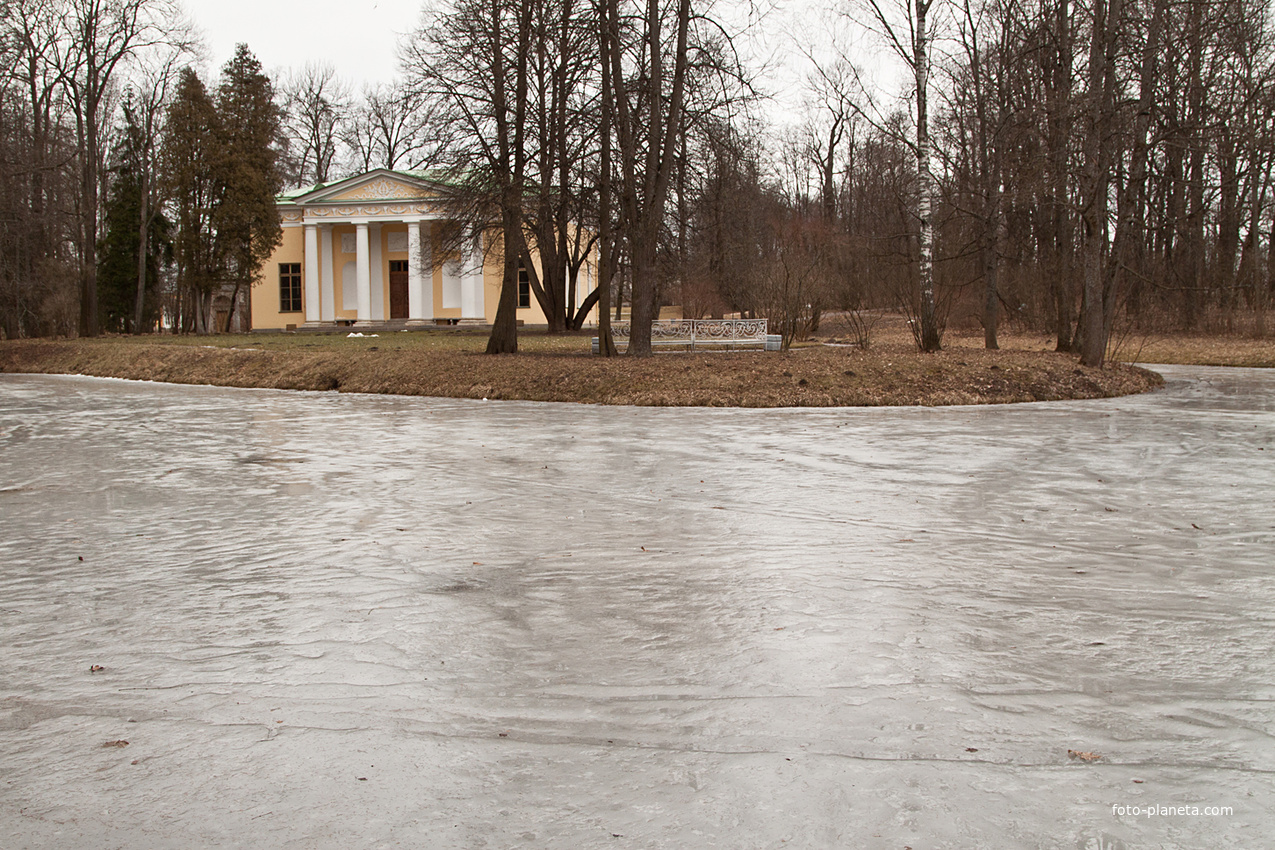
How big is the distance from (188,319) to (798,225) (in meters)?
30.3

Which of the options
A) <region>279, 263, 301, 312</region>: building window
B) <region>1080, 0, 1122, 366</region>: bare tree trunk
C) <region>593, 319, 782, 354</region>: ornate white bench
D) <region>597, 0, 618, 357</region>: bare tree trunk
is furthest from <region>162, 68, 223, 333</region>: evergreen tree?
<region>1080, 0, 1122, 366</region>: bare tree trunk

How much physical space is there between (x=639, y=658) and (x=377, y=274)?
48639 mm

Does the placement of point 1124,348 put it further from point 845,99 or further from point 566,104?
point 566,104

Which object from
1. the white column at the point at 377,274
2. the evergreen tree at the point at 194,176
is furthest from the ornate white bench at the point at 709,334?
the white column at the point at 377,274

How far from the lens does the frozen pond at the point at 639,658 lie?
114 inches

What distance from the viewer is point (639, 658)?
4141 mm

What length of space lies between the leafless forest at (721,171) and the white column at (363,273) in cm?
673

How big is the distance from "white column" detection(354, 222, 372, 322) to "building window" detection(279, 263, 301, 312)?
418 centimetres

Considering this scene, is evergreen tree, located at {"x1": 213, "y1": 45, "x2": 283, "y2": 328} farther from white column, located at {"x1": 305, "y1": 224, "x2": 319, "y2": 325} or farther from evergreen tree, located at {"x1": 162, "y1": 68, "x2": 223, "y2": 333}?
white column, located at {"x1": 305, "y1": 224, "x2": 319, "y2": 325}

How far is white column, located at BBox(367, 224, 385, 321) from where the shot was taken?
50.0 meters

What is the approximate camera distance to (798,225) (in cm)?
4466

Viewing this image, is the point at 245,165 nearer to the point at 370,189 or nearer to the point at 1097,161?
the point at 370,189

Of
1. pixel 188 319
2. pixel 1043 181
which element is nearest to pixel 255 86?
pixel 188 319

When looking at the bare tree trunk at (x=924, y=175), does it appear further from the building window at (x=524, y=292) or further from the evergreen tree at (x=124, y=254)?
the evergreen tree at (x=124, y=254)
